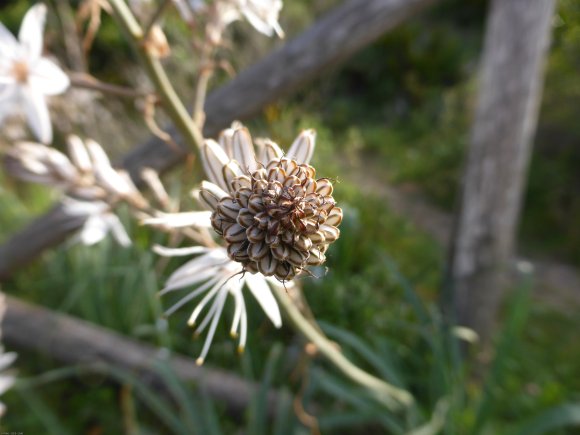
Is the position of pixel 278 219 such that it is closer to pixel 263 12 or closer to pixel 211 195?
pixel 211 195

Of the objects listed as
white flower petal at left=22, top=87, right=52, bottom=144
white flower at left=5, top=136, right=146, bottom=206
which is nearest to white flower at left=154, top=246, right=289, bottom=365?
white flower at left=5, top=136, right=146, bottom=206

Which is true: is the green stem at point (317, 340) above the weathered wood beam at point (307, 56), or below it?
below

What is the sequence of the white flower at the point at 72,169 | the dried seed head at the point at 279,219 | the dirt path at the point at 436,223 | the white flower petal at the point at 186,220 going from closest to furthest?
the dried seed head at the point at 279,219
the white flower petal at the point at 186,220
the white flower at the point at 72,169
the dirt path at the point at 436,223

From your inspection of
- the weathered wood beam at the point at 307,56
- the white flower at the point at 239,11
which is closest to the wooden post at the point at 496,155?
the weathered wood beam at the point at 307,56

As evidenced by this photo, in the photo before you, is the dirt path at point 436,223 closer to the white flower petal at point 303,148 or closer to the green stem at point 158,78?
the green stem at point 158,78

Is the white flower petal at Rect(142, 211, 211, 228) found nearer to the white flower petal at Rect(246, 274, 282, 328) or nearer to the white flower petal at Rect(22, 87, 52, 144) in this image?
A: the white flower petal at Rect(246, 274, 282, 328)

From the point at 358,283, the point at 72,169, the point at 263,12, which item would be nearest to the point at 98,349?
the point at 358,283

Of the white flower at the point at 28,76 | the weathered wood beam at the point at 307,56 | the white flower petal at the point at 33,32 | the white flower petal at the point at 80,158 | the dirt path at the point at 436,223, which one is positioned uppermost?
the dirt path at the point at 436,223
